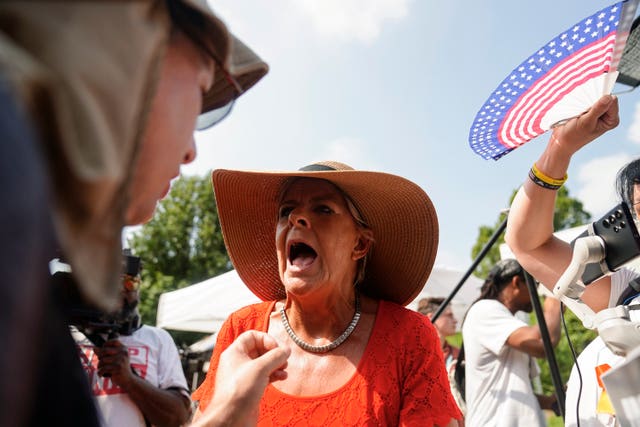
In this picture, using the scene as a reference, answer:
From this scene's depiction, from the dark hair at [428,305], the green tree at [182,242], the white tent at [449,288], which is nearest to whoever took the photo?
the dark hair at [428,305]

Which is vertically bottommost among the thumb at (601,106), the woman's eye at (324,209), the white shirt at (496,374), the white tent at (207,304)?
the white tent at (207,304)

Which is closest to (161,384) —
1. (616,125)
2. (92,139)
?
(616,125)

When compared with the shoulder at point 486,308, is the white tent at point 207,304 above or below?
below

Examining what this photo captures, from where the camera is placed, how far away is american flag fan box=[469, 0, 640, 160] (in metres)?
1.73

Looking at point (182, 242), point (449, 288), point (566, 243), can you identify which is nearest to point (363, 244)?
point (566, 243)

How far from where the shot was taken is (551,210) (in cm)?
204

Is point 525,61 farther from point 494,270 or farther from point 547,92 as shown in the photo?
point 494,270

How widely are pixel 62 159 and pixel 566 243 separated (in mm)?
2237

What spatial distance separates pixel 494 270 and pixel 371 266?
80.9 inches

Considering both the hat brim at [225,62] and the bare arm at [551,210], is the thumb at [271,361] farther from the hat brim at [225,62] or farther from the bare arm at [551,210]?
the bare arm at [551,210]

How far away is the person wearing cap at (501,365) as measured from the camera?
3426 millimetres

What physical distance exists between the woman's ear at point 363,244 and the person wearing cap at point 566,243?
24.5 inches

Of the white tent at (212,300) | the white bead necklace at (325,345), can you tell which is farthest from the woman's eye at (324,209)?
the white tent at (212,300)

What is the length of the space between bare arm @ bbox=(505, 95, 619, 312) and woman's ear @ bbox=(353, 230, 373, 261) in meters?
0.62
